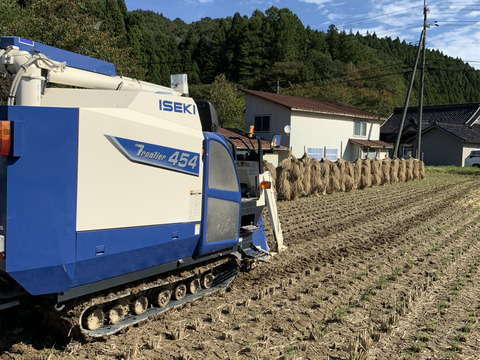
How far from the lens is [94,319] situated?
483cm

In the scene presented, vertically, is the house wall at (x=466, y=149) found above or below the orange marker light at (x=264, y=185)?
above

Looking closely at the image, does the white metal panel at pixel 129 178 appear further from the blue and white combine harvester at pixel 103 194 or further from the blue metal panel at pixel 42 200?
the blue metal panel at pixel 42 200

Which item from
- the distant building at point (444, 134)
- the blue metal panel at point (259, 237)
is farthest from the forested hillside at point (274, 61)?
the blue metal panel at point (259, 237)

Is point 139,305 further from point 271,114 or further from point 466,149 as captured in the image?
point 466,149

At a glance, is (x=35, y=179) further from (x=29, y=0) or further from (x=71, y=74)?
(x=29, y=0)

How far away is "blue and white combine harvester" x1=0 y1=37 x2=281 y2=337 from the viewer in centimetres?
411

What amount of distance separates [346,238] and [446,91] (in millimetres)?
101802

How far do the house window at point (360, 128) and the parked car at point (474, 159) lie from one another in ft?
42.6

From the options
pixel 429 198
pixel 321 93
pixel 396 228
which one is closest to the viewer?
pixel 396 228

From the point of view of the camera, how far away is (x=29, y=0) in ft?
87.5

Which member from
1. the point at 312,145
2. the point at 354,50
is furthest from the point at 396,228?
the point at 354,50

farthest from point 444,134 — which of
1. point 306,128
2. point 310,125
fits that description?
point 306,128

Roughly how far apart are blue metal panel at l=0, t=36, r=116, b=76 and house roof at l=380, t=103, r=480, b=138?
46.0 meters

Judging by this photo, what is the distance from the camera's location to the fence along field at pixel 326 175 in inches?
695
